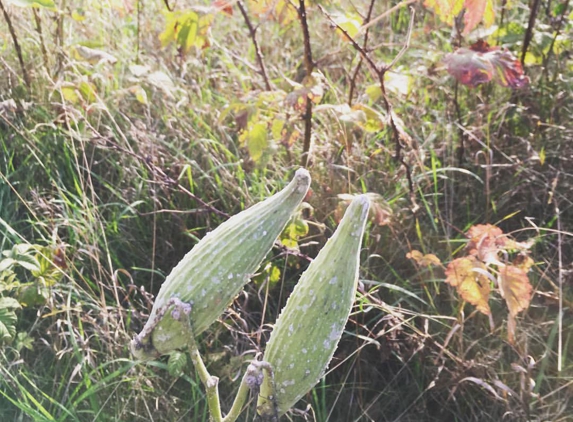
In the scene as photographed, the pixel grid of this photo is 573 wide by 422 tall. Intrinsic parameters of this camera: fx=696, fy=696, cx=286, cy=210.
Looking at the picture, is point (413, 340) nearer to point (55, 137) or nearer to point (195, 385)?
point (195, 385)

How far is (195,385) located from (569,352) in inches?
40.8

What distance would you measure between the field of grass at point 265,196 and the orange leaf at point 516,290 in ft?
0.40

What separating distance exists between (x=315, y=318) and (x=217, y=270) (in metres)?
0.14

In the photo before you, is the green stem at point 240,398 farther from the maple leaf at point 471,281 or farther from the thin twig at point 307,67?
the thin twig at point 307,67


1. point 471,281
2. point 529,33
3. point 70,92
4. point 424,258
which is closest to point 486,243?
point 471,281

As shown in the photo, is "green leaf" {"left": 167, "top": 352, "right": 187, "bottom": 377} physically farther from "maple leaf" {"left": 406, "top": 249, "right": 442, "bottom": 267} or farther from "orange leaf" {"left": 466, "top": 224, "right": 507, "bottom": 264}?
"orange leaf" {"left": 466, "top": 224, "right": 507, "bottom": 264}

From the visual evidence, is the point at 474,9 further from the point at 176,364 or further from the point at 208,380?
the point at 208,380

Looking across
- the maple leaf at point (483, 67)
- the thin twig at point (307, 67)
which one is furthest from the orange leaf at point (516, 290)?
the thin twig at point (307, 67)

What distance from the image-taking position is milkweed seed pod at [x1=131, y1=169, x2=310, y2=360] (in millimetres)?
898

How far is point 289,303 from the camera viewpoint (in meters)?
0.92

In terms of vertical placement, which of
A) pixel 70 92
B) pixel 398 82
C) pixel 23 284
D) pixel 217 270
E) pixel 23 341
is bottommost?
pixel 23 341

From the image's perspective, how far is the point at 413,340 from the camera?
1.90 meters

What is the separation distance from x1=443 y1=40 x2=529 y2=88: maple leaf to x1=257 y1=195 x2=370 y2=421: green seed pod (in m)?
1.27

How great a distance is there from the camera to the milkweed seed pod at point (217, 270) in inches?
35.4
